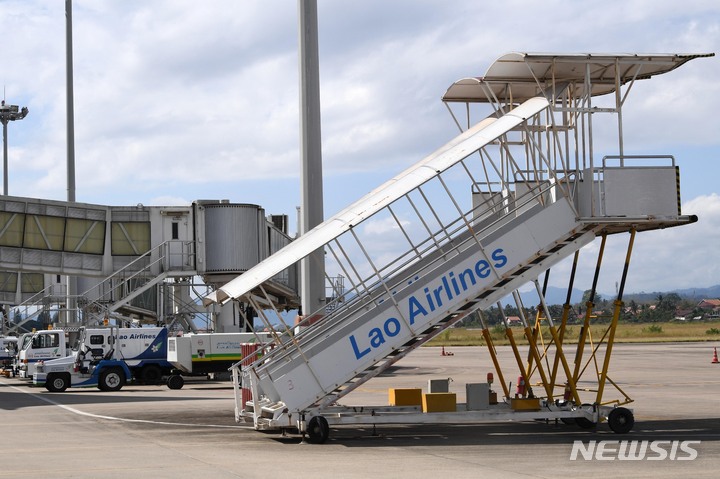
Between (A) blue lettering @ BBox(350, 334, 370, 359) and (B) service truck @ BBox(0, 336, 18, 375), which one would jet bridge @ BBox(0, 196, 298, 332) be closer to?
(B) service truck @ BBox(0, 336, 18, 375)

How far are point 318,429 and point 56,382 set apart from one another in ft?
77.6

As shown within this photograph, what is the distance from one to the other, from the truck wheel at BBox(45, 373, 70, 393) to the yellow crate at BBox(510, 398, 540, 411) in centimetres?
2451

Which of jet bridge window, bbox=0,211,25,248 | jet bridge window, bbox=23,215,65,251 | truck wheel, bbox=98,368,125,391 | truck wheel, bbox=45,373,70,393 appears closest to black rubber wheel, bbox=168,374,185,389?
truck wheel, bbox=98,368,125,391

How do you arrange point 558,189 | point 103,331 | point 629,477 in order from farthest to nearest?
point 103,331 < point 558,189 < point 629,477

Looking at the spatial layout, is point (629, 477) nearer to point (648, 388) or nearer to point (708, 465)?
point (708, 465)

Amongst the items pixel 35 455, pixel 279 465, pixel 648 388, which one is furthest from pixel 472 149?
pixel 648 388

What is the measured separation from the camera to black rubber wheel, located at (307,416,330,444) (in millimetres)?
21078

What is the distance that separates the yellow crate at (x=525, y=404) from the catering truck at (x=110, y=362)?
23.8 m

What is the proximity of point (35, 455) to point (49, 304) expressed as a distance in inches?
1563

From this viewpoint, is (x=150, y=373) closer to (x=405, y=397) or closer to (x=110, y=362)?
(x=110, y=362)

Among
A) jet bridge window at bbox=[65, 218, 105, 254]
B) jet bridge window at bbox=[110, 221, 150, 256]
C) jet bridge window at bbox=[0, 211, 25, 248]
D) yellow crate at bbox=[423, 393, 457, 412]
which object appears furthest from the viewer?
jet bridge window at bbox=[110, 221, 150, 256]

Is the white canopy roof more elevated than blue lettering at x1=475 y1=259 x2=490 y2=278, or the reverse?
the white canopy roof

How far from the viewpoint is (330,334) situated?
22062 mm

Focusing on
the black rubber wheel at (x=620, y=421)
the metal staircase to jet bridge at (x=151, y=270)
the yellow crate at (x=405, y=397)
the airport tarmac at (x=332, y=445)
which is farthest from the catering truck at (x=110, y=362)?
the black rubber wheel at (x=620, y=421)
